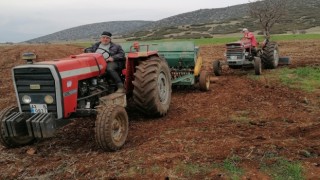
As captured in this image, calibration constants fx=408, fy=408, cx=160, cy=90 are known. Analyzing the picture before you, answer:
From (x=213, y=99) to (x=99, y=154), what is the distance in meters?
4.63

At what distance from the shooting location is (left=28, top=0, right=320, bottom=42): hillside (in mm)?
67894

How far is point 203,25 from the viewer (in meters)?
85.9

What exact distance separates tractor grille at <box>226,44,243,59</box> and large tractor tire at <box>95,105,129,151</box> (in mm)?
8484

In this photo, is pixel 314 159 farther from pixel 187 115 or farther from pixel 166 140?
pixel 187 115

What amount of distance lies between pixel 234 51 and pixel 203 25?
73.2 m

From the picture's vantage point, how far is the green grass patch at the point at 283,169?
475 centimetres

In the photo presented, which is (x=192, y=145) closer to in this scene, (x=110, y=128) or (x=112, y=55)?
(x=110, y=128)

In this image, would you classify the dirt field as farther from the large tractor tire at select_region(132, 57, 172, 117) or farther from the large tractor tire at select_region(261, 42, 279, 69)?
the large tractor tire at select_region(261, 42, 279, 69)

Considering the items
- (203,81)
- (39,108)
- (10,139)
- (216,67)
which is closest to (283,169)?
(39,108)

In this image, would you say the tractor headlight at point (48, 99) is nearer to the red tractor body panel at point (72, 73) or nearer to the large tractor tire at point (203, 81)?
the red tractor body panel at point (72, 73)

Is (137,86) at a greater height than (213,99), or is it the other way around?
(137,86)

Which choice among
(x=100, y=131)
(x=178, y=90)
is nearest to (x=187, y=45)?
(x=178, y=90)

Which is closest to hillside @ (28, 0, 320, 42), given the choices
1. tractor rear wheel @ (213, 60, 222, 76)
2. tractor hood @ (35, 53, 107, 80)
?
tractor rear wheel @ (213, 60, 222, 76)

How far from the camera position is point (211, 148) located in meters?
5.82
